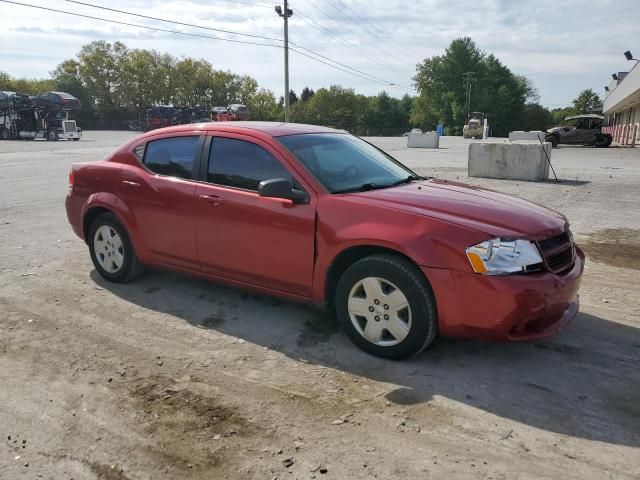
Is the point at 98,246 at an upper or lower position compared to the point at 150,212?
lower

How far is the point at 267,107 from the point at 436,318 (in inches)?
3627

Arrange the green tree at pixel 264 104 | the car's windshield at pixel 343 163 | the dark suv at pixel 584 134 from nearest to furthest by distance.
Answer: the car's windshield at pixel 343 163 < the dark suv at pixel 584 134 < the green tree at pixel 264 104

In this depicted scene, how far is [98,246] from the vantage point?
551 centimetres

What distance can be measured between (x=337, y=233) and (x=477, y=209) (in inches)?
39.8

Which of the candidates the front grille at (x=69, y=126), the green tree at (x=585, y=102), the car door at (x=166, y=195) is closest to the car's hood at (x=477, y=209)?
the car door at (x=166, y=195)

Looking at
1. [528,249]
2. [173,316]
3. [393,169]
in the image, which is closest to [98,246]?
[173,316]

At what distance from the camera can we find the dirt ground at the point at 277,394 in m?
2.71

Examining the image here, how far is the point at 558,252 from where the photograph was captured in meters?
3.74

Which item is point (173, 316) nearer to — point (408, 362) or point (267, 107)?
point (408, 362)

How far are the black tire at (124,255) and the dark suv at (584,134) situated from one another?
3277cm

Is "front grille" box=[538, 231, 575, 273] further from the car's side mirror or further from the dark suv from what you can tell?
the dark suv

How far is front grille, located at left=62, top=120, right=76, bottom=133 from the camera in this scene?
39.9m

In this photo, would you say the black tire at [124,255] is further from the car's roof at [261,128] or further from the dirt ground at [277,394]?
the car's roof at [261,128]

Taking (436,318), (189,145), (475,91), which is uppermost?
(475,91)
